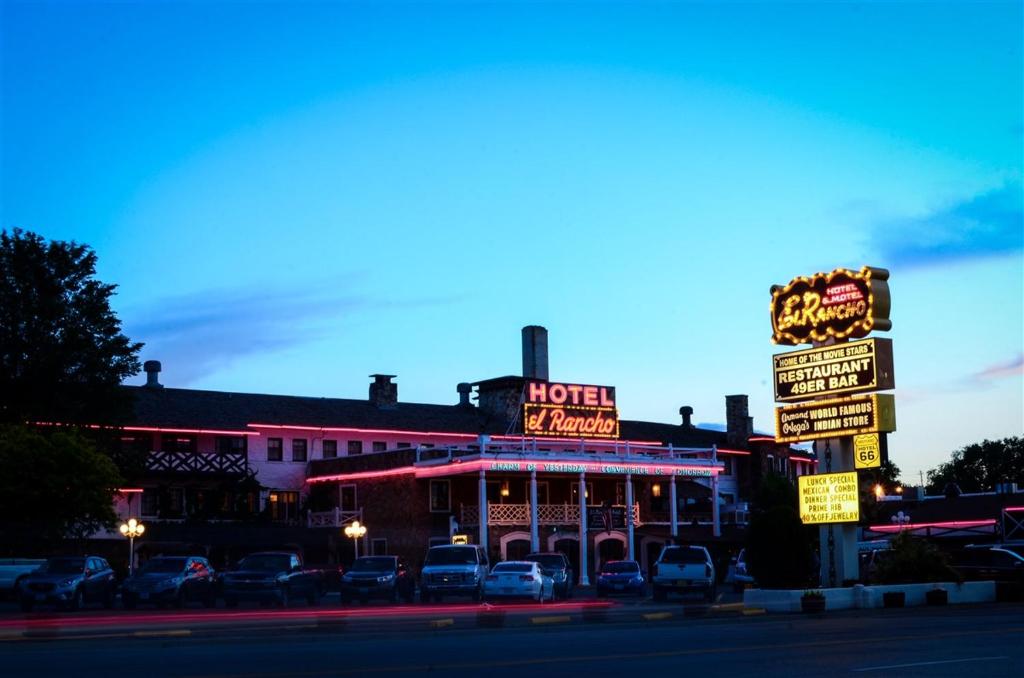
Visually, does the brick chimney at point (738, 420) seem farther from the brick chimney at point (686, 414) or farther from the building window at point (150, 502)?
the building window at point (150, 502)

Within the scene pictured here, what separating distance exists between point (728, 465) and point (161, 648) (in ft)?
200

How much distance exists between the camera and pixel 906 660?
55.1 ft

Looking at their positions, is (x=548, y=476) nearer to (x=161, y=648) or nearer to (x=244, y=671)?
(x=161, y=648)

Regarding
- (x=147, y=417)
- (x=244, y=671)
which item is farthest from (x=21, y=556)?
(x=244, y=671)

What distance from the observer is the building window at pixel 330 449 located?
6484cm

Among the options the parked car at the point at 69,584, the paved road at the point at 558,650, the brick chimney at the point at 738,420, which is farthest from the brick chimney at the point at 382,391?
the paved road at the point at 558,650

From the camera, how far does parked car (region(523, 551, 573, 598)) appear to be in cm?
4056

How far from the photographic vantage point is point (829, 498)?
3391cm

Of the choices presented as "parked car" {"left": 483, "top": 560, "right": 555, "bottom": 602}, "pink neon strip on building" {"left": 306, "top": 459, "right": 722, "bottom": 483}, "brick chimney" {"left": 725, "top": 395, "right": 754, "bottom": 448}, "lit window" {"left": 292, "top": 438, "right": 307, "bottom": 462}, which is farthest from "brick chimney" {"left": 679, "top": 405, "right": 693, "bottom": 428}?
"parked car" {"left": 483, "top": 560, "right": 555, "bottom": 602}

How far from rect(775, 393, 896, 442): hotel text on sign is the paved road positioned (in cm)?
693

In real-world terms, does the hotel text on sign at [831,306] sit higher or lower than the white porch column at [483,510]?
higher

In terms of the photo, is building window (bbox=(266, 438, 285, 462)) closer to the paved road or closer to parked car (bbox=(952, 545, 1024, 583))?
parked car (bbox=(952, 545, 1024, 583))

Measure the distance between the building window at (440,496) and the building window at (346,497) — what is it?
5.14m

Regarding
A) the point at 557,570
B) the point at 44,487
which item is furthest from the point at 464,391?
the point at 557,570
